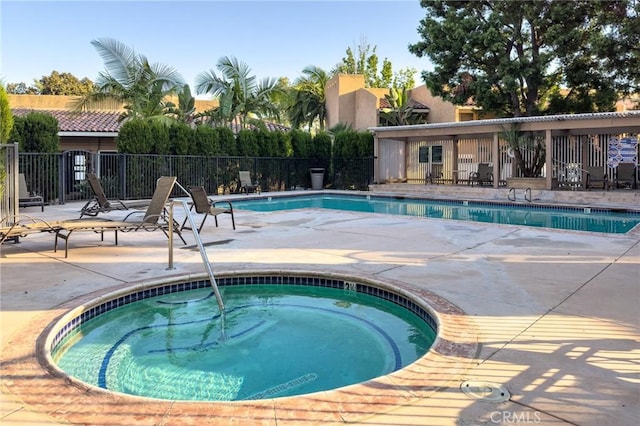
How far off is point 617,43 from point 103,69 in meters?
20.8

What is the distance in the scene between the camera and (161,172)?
1853 cm

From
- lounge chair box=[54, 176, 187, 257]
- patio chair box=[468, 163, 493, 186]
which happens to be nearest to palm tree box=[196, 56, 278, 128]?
patio chair box=[468, 163, 493, 186]

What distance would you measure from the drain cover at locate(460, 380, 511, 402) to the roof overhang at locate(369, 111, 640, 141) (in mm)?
16099

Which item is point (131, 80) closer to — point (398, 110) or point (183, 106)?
point (183, 106)

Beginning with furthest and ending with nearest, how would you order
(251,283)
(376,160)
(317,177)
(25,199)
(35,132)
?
1. (317,177)
2. (376,160)
3. (35,132)
4. (25,199)
5. (251,283)

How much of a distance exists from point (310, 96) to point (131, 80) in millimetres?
16664

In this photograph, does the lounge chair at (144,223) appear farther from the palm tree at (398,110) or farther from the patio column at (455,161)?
the palm tree at (398,110)

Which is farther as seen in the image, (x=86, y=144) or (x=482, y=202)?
(x=86, y=144)

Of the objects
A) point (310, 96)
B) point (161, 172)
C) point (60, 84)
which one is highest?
point (60, 84)

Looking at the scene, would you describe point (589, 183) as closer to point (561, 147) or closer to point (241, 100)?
point (561, 147)

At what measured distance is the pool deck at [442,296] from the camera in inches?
102

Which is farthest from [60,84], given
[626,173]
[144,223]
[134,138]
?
[626,173]

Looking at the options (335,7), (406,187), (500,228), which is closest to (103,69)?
(335,7)

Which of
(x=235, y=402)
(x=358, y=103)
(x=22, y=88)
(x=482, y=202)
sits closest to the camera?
→ (x=235, y=402)
